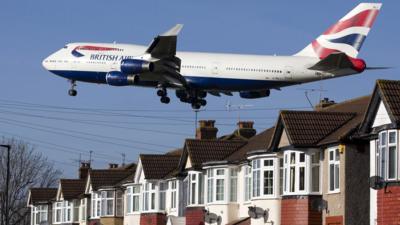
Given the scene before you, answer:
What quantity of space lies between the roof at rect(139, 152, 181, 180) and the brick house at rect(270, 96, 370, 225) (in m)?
21.0

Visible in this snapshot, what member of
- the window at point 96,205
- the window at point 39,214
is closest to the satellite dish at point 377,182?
the window at point 96,205

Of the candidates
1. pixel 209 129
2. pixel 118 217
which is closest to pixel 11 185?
pixel 118 217

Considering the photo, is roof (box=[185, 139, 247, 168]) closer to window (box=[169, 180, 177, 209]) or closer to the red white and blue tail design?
window (box=[169, 180, 177, 209])

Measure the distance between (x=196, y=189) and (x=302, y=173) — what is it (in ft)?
47.5

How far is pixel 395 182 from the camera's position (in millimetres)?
38750

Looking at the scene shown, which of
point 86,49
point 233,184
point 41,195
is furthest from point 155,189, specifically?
point 41,195

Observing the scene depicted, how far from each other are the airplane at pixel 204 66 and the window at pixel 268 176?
729 inches

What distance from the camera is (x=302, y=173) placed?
48844mm

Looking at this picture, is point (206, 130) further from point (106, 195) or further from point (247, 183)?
point (247, 183)

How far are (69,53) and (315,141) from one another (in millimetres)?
33755

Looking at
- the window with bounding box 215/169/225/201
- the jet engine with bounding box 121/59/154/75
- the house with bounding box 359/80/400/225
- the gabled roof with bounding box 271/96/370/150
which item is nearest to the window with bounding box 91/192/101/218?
the jet engine with bounding box 121/59/154/75

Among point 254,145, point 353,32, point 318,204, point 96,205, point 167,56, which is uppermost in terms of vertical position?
point 353,32

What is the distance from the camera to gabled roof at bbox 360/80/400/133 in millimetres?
39750

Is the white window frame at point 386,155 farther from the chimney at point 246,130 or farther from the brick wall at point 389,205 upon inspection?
the chimney at point 246,130
